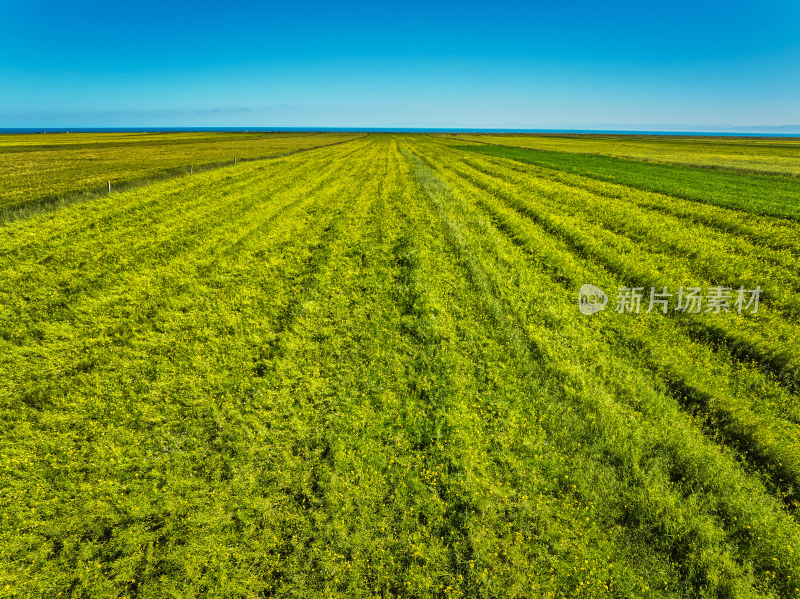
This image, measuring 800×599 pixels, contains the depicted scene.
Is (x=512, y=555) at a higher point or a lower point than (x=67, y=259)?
lower

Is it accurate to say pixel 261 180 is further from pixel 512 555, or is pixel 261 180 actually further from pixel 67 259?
pixel 512 555

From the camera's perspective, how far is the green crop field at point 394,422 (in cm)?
444

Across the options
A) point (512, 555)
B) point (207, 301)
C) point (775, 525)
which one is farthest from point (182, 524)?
point (775, 525)

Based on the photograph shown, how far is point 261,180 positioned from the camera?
30.2 metres

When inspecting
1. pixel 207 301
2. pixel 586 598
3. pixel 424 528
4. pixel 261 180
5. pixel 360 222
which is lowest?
pixel 586 598

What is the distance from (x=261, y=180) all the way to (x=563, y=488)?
3174 cm
